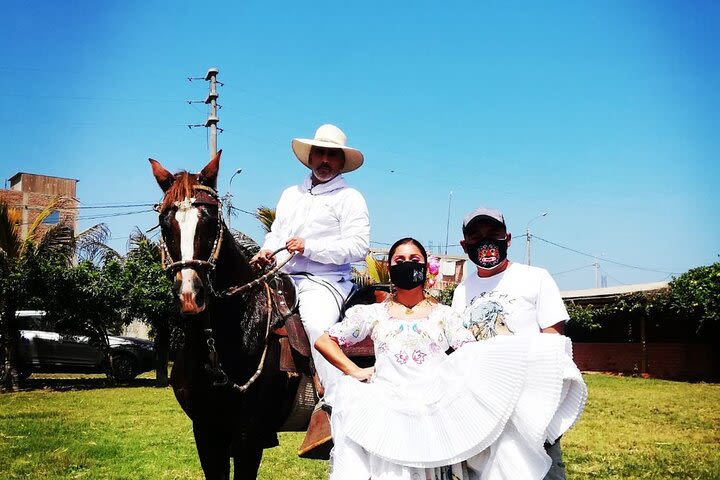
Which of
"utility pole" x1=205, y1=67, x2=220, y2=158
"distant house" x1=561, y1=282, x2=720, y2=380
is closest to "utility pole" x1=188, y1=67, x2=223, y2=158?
"utility pole" x1=205, y1=67, x2=220, y2=158

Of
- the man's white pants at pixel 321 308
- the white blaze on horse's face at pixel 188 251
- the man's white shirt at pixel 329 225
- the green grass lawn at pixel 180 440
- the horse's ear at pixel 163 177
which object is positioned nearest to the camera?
the white blaze on horse's face at pixel 188 251

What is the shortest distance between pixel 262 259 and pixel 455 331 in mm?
1896

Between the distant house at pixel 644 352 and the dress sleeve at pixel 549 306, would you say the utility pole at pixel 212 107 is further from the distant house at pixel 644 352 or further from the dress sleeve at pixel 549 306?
the dress sleeve at pixel 549 306

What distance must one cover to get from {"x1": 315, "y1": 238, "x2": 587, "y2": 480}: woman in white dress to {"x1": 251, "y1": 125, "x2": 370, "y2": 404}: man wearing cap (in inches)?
53.4

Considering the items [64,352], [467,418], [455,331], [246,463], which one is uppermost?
[455,331]

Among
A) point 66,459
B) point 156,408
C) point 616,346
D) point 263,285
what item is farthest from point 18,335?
point 616,346

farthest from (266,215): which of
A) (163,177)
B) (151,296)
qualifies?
(163,177)

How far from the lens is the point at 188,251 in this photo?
3.90 metres

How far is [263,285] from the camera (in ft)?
15.7

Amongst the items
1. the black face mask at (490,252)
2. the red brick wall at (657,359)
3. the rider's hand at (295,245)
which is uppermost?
the rider's hand at (295,245)

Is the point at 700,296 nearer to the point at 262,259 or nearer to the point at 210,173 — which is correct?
the point at 262,259

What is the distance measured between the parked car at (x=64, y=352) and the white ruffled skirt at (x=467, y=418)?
59.3 ft

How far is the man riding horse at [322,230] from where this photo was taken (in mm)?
4789

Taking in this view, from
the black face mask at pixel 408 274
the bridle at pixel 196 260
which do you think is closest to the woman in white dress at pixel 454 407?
the black face mask at pixel 408 274
